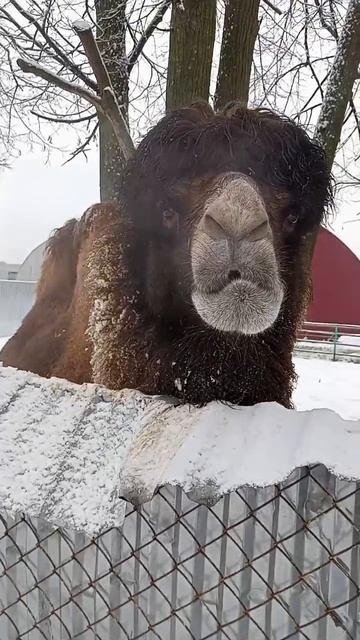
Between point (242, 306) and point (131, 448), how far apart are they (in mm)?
641

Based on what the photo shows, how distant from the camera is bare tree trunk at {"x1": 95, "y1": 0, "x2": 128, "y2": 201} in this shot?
4.91 meters

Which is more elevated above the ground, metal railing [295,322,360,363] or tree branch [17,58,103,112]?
tree branch [17,58,103,112]

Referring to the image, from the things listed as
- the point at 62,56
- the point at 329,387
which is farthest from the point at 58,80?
the point at 329,387

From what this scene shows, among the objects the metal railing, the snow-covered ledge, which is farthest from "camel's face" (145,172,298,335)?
the metal railing

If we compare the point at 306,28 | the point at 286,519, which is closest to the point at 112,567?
the point at 286,519

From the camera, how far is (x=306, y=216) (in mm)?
2707

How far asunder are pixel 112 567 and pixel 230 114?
187 centimetres

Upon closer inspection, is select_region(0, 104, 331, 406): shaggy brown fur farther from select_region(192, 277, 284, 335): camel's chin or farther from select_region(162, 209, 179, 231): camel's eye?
select_region(192, 277, 284, 335): camel's chin

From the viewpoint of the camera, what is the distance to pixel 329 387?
9883mm

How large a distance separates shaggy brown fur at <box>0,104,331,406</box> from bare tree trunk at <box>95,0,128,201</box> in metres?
1.97

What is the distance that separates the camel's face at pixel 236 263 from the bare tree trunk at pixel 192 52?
2.69 meters

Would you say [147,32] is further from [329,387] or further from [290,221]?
[329,387]

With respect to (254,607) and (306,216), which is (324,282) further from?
(254,607)

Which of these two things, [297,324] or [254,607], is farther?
[297,324]
